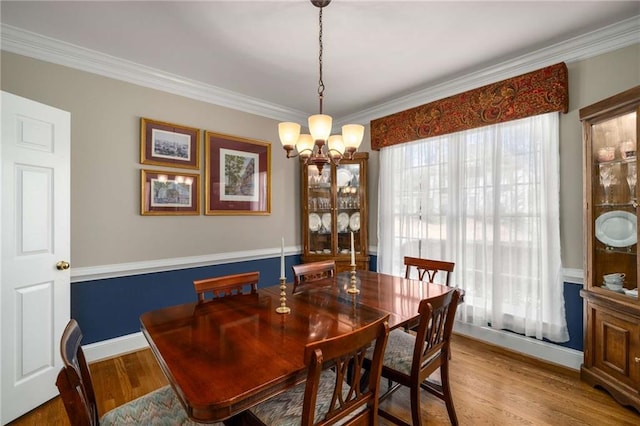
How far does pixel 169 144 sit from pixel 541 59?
3445 mm

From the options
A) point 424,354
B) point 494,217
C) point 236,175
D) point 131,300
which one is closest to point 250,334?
point 424,354

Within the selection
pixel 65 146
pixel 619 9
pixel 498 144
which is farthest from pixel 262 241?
pixel 619 9

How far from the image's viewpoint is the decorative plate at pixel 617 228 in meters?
1.97

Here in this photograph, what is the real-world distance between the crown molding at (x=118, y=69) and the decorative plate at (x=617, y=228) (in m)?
3.33

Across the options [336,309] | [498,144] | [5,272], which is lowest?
[336,309]

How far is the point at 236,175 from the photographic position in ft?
11.1

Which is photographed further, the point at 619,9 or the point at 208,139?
the point at 208,139

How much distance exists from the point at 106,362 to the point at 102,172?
165cm

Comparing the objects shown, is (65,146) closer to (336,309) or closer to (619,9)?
(336,309)

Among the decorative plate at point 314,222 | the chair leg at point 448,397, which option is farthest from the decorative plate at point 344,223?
the chair leg at point 448,397

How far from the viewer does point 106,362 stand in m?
2.53

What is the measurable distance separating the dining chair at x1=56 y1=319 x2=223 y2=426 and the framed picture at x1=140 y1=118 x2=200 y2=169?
1958mm

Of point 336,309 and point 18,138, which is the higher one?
point 18,138

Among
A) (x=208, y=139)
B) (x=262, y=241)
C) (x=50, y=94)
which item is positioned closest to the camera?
(x=50, y=94)
